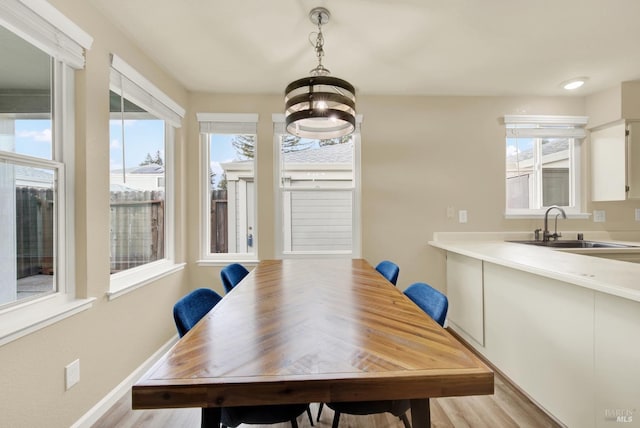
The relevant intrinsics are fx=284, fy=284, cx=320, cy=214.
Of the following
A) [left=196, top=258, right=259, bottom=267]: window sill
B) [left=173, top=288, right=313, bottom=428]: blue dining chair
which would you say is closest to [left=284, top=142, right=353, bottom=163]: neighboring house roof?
[left=196, top=258, right=259, bottom=267]: window sill

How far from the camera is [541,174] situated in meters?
3.19

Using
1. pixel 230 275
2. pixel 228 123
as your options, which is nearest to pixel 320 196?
pixel 228 123

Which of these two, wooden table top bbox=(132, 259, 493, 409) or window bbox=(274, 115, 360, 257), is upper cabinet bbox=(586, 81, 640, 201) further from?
wooden table top bbox=(132, 259, 493, 409)

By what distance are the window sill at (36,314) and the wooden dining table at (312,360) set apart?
2.85 feet

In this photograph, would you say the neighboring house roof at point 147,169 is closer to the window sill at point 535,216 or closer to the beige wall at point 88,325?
the beige wall at point 88,325

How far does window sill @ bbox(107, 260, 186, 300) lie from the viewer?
194 cm

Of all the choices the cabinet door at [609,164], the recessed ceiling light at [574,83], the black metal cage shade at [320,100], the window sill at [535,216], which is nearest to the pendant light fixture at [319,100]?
the black metal cage shade at [320,100]

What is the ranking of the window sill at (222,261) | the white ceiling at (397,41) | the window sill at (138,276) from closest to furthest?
the white ceiling at (397,41)
the window sill at (138,276)
the window sill at (222,261)

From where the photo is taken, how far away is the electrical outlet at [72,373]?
5.07ft

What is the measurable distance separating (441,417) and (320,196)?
2.16m

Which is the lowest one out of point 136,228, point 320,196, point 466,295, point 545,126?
point 466,295

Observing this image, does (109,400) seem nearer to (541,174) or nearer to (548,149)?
(541,174)

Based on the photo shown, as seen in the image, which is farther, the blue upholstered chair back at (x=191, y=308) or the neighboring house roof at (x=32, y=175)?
the neighboring house roof at (x=32, y=175)

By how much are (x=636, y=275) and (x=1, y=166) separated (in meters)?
3.04
